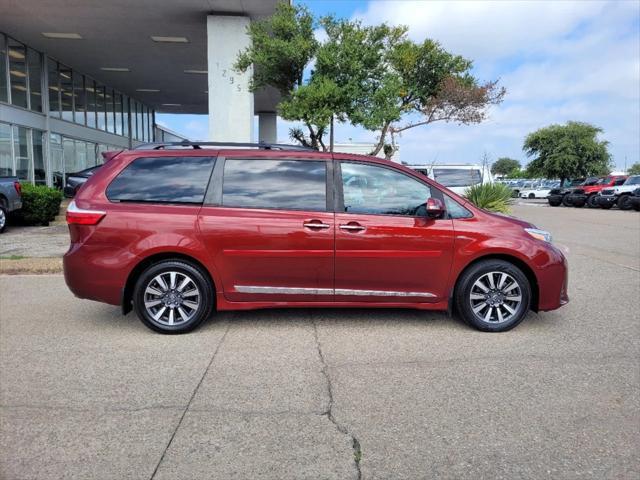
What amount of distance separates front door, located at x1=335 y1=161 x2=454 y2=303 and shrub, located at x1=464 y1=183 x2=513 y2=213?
854 cm

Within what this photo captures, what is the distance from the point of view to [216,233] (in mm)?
5121

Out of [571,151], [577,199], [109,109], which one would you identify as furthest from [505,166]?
[109,109]

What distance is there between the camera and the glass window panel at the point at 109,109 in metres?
29.4

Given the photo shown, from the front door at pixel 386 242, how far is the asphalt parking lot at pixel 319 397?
45cm

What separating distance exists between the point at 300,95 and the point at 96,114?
61.5 ft

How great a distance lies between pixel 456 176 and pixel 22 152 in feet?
53.5

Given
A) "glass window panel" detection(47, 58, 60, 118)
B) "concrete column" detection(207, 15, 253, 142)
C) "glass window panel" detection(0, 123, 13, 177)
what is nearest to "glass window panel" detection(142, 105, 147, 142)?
"glass window panel" detection(47, 58, 60, 118)

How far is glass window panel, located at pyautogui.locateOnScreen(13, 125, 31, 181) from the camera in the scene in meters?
19.4

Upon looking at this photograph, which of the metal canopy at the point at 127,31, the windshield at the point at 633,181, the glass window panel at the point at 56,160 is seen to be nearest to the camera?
the metal canopy at the point at 127,31

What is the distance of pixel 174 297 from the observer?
17.0 ft

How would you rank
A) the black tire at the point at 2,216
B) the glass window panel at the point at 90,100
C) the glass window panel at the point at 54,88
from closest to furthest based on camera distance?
the black tire at the point at 2,216, the glass window panel at the point at 54,88, the glass window panel at the point at 90,100

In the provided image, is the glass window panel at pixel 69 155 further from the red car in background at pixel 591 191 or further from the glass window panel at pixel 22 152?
the red car in background at pixel 591 191

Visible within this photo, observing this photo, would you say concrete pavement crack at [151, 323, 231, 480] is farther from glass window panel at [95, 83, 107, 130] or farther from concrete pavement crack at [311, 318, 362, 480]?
glass window panel at [95, 83, 107, 130]

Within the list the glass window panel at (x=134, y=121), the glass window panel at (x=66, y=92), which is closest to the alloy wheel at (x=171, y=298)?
the glass window panel at (x=66, y=92)
